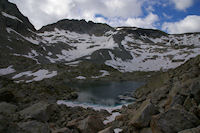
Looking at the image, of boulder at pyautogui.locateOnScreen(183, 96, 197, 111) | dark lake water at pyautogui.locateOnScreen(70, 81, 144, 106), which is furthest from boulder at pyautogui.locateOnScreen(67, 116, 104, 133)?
dark lake water at pyautogui.locateOnScreen(70, 81, 144, 106)

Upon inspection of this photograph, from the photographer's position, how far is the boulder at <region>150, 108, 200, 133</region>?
264 inches

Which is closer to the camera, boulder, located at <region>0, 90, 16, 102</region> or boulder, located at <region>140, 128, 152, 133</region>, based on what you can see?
boulder, located at <region>140, 128, 152, 133</region>

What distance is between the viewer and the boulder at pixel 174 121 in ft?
22.0

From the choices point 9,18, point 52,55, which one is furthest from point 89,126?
point 9,18

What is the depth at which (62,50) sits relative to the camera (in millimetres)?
143000

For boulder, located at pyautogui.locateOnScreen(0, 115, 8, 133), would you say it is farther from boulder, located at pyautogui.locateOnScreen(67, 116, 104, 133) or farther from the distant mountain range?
the distant mountain range

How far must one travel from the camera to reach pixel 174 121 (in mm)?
6934

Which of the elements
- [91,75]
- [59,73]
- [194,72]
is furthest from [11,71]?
[194,72]

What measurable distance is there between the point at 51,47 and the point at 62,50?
1155 cm

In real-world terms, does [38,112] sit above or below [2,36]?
below

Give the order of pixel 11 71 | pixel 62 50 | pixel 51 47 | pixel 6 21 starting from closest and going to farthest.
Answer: pixel 11 71 → pixel 6 21 → pixel 51 47 → pixel 62 50

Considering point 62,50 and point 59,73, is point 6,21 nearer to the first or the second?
point 62,50

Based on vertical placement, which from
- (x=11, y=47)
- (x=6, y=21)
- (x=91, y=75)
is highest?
(x=6, y=21)

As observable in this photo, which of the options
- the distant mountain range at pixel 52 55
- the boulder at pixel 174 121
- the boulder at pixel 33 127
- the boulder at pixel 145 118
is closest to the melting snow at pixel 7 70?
the distant mountain range at pixel 52 55
